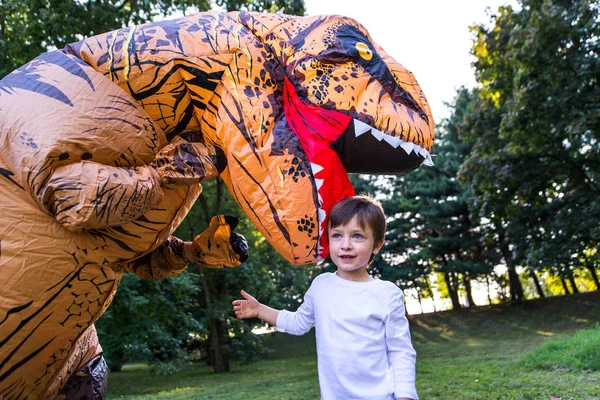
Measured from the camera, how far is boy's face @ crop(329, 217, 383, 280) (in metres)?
1.92

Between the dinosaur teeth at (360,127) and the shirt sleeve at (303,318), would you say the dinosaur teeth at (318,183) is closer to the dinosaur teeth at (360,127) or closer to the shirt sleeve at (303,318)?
the dinosaur teeth at (360,127)

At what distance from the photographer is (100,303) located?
1.83 m

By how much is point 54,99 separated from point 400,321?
4.64ft

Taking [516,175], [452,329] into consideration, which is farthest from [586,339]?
[452,329]

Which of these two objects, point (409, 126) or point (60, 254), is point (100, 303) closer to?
point (60, 254)

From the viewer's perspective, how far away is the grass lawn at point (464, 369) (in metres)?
6.11

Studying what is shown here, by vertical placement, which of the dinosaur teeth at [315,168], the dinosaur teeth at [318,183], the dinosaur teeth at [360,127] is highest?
the dinosaur teeth at [360,127]

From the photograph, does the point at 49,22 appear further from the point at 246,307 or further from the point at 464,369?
the point at 464,369

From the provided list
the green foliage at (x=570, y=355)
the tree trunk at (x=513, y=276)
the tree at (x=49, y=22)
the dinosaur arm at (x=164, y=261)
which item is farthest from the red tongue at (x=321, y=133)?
the tree trunk at (x=513, y=276)

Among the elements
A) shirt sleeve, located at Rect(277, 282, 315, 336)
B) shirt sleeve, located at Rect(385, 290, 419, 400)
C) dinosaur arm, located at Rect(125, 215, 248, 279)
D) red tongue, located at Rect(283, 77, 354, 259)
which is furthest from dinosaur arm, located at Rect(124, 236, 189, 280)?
shirt sleeve, located at Rect(385, 290, 419, 400)

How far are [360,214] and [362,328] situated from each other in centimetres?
43

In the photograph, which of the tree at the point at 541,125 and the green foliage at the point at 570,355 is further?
the tree at the point at 541,125

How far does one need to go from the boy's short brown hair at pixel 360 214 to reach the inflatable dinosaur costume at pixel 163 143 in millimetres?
61

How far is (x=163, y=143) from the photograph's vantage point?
1859mm
